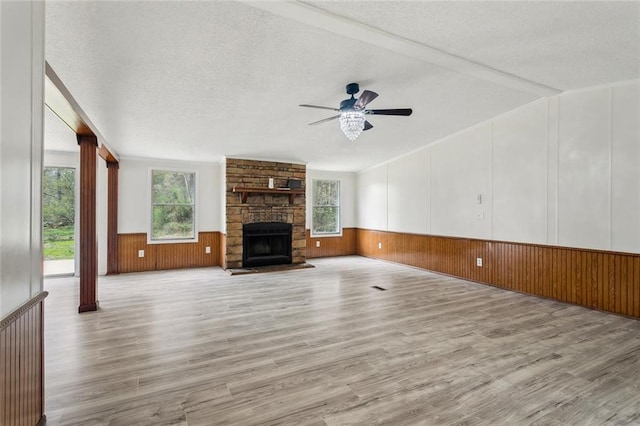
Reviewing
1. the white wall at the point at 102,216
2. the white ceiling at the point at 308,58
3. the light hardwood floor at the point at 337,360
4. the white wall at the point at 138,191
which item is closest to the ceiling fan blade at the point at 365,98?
the white ceiling at the point at 308,58

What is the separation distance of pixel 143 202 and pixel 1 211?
5.34m

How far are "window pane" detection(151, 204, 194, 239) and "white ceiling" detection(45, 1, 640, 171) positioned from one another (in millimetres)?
1962

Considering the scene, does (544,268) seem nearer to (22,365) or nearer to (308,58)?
(308,58)

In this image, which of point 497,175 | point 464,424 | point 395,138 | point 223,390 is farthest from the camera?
point 395,138

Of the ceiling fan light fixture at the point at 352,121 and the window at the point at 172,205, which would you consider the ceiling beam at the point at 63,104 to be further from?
the window at the point at 172,205

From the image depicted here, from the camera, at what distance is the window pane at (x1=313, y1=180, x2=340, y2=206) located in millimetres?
8109

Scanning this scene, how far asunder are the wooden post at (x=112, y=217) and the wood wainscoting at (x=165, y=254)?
0.09m

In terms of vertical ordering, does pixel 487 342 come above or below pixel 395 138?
below

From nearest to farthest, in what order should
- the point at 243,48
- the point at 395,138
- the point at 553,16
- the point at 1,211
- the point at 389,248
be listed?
the point at 1,211
the point at 553,16
the point at 243,48
the point at 395,138
the point at 389,248

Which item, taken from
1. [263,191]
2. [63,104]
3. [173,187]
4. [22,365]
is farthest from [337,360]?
[173,187]

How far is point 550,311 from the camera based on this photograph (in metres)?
3.80

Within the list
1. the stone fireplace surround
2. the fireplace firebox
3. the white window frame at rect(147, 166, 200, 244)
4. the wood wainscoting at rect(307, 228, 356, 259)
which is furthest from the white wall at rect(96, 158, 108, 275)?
the wood wainscoting at rect(307, 228, 356, 259)

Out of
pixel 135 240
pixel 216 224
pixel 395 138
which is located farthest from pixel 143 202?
pixel 395 138

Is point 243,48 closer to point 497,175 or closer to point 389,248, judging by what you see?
point 497,175
